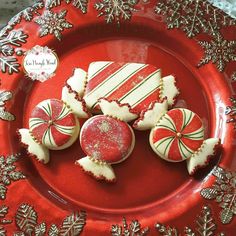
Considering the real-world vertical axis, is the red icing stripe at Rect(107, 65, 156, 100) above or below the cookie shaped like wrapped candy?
above

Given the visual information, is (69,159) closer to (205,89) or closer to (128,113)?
(128,113)

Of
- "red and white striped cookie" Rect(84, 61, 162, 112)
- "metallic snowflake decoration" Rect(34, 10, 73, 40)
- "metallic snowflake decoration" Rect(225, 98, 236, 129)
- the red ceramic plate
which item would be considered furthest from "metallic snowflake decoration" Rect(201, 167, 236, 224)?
"metallic snowflake decoration" Rect(34, 10, 73, 40)

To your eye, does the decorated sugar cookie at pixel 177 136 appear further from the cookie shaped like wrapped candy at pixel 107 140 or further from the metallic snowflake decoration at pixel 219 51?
the metallic snowflake decoration at pixel 219 51

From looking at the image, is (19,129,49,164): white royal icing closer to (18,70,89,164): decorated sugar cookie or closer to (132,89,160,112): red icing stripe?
(18,70,89,164): decorated sugar cookie

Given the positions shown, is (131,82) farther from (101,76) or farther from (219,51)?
(219,51)

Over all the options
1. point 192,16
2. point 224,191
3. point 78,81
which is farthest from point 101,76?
point 224,191

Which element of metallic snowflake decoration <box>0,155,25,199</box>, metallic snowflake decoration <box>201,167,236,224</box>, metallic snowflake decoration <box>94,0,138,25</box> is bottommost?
metallic snowflake decoration <box>0,155,25,199</box>
